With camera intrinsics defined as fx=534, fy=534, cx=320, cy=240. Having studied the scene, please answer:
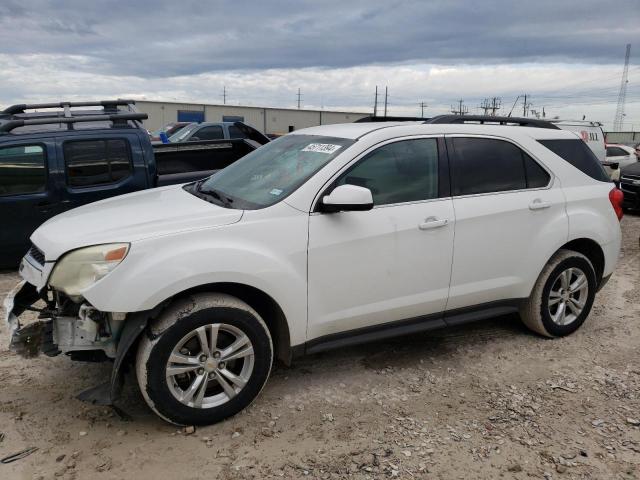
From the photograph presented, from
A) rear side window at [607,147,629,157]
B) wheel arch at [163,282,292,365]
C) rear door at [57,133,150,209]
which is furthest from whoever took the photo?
rear side window at [607,147,629,157]

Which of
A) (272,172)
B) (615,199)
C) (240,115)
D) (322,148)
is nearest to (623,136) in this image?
(240,115)

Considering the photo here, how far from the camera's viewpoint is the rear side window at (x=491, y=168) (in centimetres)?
385

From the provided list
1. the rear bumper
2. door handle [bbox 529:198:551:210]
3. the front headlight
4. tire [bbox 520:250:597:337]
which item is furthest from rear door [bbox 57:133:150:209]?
the rear bumper

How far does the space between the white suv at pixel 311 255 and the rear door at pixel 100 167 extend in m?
2.67

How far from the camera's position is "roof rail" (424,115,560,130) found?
402 centimetres

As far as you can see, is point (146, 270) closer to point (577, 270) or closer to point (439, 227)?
point (439, 227)

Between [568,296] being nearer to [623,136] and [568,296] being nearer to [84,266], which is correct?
[84,266]

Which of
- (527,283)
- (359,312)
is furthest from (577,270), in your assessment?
(359,312)

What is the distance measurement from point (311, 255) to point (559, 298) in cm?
237

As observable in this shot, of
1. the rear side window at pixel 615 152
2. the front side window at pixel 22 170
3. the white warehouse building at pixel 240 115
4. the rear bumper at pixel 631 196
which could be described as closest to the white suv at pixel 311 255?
the front side window at pixel 22 170

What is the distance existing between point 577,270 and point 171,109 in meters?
38.2

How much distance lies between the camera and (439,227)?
3648mm

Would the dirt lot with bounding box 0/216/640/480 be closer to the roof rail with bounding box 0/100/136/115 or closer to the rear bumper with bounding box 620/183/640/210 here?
the roof rail with bounding box 0/100/136/115

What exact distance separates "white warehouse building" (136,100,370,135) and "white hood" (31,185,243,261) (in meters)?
32.0
